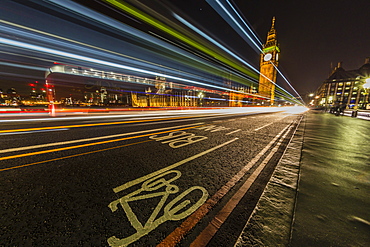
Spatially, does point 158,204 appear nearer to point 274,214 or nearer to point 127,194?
point 127,194

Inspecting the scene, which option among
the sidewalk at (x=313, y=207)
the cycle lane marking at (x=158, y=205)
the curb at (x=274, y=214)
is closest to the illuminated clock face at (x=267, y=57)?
the sidewalk at (x=313, y=207)

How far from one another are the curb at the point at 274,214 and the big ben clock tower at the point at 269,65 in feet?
372

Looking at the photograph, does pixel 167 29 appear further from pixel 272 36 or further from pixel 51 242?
pixel 272 36

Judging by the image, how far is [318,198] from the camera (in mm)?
1958

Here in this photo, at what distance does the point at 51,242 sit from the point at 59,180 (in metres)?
1.30

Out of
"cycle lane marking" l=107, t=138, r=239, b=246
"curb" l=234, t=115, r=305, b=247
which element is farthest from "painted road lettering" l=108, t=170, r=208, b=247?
"curb" l=234, t=115, r=305, b=247

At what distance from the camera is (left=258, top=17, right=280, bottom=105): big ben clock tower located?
10131 centimetres

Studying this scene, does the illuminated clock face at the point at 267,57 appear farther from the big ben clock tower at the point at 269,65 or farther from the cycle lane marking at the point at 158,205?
the cycle lane marking at the point at 158,205

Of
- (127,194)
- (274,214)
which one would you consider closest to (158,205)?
(127,194)

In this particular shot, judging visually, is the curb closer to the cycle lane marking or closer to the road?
the road

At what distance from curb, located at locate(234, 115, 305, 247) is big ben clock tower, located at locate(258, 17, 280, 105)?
113m

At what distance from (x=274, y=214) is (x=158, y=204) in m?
1.44

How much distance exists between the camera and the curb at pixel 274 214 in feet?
4.47

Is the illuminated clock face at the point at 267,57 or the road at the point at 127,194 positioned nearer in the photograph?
the road at the point at 127,194
